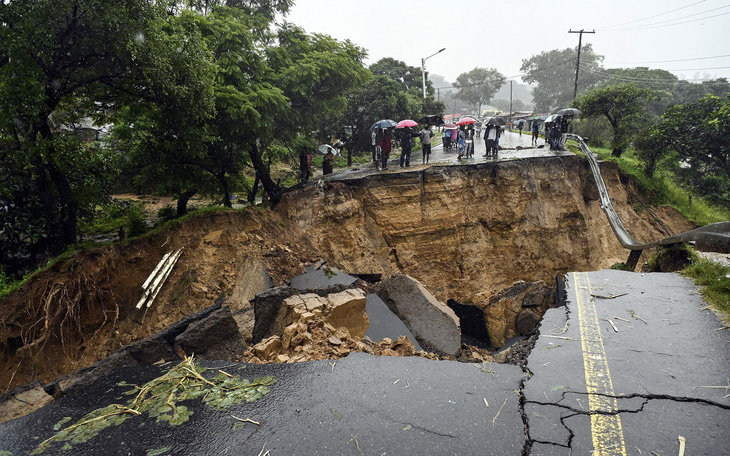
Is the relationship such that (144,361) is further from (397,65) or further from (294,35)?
(397,65)

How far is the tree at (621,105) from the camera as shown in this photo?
18.7 m

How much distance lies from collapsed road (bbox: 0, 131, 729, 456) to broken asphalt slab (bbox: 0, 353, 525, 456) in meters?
0.01

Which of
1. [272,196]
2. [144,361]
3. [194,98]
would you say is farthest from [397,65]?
[144,361]

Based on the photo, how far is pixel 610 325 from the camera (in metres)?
5.10

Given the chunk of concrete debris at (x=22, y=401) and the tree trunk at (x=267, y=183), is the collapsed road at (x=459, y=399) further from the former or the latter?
the tree trunk at (x=267, y=183)

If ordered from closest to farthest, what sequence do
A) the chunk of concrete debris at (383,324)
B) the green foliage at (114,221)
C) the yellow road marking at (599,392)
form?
the yellow road marking at (599,392) < the chunk of concrete debris at (383,324) < the green foliage at (114,221)

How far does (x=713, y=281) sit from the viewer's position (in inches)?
235

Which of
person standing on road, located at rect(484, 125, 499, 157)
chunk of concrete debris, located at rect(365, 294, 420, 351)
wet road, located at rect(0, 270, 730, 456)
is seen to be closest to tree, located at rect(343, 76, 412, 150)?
person standing on road, located at rect(484, 125, 499, 157)

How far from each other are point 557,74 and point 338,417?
80.1m

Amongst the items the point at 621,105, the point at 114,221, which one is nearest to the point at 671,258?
the point at 114,221

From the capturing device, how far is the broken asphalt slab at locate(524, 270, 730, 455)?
3027 mm

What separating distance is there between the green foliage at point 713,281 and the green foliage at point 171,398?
672 cm

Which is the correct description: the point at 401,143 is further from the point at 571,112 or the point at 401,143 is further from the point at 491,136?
the point at 571,112

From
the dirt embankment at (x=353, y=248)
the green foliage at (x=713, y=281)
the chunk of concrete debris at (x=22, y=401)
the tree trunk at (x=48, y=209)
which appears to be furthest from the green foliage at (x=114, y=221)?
the green foliage at (x=713, y=281)
